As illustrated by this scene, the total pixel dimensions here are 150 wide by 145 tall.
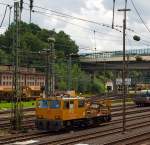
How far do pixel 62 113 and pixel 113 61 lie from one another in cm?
7097

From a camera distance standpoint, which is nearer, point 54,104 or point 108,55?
point 54,104

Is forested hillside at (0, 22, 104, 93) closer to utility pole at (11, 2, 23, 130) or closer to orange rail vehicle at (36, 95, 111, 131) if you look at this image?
orange rail vehicle at (36, 95, 111, 131)

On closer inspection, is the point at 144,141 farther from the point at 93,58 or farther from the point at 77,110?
the point at 93,58

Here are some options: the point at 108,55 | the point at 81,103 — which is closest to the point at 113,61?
the point at 108,55

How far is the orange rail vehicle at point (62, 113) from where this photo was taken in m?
32.0

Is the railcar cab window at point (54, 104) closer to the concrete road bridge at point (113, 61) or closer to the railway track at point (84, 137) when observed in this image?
the railway track at point (84, 137)

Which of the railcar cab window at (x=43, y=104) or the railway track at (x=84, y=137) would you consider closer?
the railway track at (x=84, y=137)

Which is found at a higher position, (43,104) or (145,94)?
(145,94)

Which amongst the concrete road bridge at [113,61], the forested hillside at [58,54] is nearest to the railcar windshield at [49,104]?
the forested hillside at [58,54]

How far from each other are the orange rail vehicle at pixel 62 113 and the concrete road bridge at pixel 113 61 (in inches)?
2299

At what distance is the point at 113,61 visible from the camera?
4018 inches

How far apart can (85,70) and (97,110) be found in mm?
83164

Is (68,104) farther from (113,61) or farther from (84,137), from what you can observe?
(113,61)

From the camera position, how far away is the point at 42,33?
447 feet
